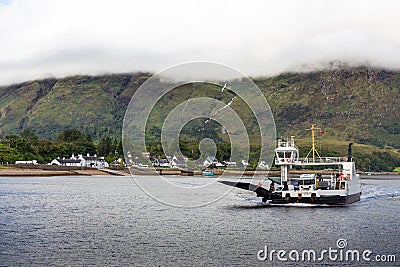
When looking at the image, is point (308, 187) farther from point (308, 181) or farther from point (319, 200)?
point (308, 181)

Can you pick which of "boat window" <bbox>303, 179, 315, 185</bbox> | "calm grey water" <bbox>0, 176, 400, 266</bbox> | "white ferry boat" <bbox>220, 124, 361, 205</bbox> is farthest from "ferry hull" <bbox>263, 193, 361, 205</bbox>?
"boat window" <bbox>303, 179, 315, 185</bbox>

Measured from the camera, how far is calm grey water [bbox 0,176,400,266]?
133 feet

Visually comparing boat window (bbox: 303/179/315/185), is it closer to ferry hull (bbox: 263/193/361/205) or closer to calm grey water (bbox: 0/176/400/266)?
ferry hull (bbox: 263/193/361/205)

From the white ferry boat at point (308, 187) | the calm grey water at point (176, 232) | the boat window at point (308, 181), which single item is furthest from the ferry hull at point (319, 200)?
the boat window at point (308, 181)

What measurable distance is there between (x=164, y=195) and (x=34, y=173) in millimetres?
98009

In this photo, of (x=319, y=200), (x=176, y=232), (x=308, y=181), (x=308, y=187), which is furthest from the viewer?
(x=308, y=181)

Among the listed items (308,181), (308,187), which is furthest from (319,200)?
(308,181)

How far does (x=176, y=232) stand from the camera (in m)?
52.2

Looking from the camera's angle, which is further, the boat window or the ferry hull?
the boat window

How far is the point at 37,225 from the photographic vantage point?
55281 millimetres

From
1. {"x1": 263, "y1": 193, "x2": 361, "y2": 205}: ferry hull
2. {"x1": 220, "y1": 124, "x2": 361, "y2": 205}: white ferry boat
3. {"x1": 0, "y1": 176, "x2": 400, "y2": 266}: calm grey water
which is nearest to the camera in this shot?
{"x1": 0, "y1": 176, "x2": 400, "y2": 266}: calm grey water

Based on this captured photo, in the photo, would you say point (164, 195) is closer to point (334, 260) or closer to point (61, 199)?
point (61, 199)

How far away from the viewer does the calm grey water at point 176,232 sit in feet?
133

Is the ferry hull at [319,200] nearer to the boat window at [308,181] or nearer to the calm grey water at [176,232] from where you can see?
the calm grey water at [176,232]
